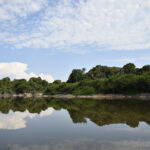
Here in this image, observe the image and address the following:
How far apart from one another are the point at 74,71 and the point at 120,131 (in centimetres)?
13499

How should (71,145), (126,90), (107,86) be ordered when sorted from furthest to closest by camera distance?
(107,86), (126,90), (71,145)

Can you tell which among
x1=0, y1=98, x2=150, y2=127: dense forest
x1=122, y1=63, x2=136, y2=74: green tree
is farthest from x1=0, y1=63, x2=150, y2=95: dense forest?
x1=0, y1=98, x2=150, y2=127: dense forest

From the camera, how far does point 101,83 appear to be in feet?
322

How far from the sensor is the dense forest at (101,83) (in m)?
81.0


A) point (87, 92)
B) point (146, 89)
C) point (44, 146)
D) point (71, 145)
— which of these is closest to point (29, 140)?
point (44, 146)

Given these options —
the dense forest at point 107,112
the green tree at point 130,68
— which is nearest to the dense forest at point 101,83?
the green tree at point 130,68

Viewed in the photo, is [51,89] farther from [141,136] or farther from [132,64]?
[141,136]

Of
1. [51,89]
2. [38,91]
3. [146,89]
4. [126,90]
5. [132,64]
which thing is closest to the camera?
[146,89]

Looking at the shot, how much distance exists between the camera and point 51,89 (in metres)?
145

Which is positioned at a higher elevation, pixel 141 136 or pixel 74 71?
pixel 74 71

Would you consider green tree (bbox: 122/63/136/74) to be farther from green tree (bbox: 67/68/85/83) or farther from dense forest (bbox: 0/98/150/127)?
dense forest (bbox: 0/98/150/127)

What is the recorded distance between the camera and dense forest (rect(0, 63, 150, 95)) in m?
81.0

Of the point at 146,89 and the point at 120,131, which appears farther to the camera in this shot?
the point at 146,89

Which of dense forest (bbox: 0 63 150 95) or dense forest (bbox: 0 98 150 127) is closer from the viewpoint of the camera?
dense forest (bbox: 0 98 150 127)
